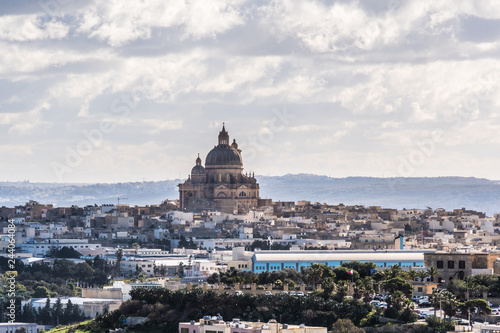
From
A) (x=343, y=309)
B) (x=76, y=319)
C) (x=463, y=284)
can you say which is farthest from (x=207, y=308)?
(x=76, y=319)

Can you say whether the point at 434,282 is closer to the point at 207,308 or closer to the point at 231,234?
the point at 207,308

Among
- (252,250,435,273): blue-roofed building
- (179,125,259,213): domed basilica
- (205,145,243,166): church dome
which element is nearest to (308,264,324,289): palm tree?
(252,250,435,273): blue-roofed building

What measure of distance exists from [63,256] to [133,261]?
10316 mm

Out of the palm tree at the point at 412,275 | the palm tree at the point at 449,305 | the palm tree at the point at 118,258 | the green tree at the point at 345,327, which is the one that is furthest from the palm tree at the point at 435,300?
the palm tree at the point at 118,258

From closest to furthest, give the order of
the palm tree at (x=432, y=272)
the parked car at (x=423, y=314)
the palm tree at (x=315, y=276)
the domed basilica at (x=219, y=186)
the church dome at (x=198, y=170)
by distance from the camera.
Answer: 1. the parked car at (x=423, y=314)
2. the palm tree at (x=432, y=272)
3. the palm tree at (x=315, y=276)
4. the domed basilica at (x=219, y=186)
5. the church dome at (x=198, y=170)

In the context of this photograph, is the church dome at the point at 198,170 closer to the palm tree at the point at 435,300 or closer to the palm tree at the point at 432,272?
the palm tree at the point at 432,272

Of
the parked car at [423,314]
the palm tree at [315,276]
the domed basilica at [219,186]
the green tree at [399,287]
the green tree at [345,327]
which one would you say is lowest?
the green tree at [345,327]

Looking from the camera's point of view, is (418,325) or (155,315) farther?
(155,315)

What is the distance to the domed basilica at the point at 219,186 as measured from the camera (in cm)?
17712

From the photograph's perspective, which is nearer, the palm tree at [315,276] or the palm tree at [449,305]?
the palm tree at [449,305]

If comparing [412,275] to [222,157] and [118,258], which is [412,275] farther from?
[222,157]

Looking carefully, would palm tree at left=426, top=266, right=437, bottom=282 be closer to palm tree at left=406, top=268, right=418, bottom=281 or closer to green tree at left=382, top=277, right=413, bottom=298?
palm tree at left=406, top=268, right=418, bottom=281

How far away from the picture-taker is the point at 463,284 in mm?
73750

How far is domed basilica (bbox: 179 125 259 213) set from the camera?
177m
